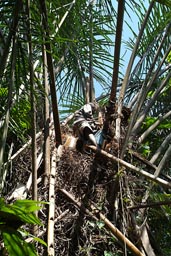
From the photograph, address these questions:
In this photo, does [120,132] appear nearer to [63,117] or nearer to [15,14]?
[63,117]

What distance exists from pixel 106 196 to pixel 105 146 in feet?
1.08

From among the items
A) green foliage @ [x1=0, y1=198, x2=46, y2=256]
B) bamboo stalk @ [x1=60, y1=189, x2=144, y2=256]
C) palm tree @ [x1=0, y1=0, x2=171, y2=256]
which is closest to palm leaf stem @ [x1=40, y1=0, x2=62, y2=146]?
palm tree @ [x1=0, y1=0, x2=171, y2=256]

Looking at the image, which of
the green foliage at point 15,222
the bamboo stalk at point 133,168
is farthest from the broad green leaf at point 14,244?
the bamboo stalk at point 133,168

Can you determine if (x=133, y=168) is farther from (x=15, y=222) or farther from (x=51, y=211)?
(x=15, y=222)

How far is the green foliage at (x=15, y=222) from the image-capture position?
96cm

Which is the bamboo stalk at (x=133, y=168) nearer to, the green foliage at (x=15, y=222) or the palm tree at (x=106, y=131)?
the palm tree at (x=106, y=131)

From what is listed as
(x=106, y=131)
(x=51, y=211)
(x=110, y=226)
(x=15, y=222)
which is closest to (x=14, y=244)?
(x=15, y=222)

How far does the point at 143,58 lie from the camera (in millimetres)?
3582

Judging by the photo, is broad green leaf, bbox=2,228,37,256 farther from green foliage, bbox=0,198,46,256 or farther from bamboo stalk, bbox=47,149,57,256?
bamboo stalk, bbox=47,149,57,256

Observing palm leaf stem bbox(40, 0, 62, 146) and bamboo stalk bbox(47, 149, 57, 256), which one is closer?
palm leaf stem bbox(40, 0, 62, 146)

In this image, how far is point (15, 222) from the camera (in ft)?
3.35

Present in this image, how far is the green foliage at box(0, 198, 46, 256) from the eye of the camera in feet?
3.16

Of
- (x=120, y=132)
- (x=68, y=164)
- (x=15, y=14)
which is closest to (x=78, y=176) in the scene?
(x=68, y=164)

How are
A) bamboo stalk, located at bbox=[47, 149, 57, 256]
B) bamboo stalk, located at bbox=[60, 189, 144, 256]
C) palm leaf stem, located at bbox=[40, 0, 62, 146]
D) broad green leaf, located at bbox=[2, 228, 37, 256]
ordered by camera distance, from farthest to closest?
Answer: bamboo stalk, located at bbox=[60, 189, 144, 256]
bamboo stalk, located at bbox=[47, 149, 57, 256]
palm leaf stem, located at bbox=[40, 0, 62, 146]
broad green leaf, located at bbox=[2, 228, 37, 256]
